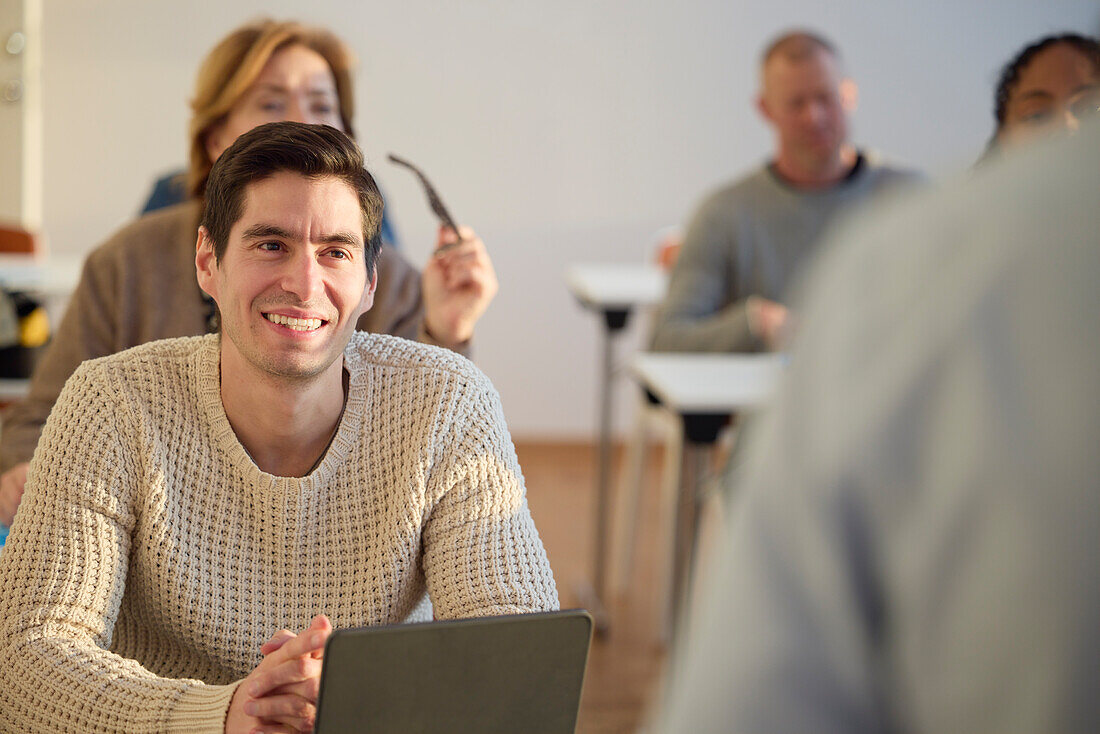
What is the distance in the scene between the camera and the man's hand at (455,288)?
1626mm

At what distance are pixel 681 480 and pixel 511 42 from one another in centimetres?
242

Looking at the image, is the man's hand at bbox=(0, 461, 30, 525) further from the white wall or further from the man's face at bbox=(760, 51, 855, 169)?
the white wall

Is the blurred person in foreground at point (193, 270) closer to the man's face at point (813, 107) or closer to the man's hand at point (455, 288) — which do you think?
the man's hand at point (455, 288)

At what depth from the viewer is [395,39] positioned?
4461 millimetres

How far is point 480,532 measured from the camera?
4.06ft

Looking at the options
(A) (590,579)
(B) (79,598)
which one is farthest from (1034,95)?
(A) (590,579)

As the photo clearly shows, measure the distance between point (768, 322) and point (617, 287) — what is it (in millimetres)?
771

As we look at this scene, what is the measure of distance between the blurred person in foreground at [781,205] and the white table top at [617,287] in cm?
21

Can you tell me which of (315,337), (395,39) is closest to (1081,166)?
(315,337)

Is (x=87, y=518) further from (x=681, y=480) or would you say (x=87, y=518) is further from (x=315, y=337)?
(x=681, y=480)

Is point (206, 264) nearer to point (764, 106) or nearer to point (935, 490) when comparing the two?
point (935, 490)

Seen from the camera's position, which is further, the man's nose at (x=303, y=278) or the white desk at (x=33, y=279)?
the white desk at (x=33, y=279)

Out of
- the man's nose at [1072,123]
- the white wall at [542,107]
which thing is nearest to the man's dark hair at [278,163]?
the man's nose at [1072,123]

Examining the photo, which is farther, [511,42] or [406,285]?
[511,42]
